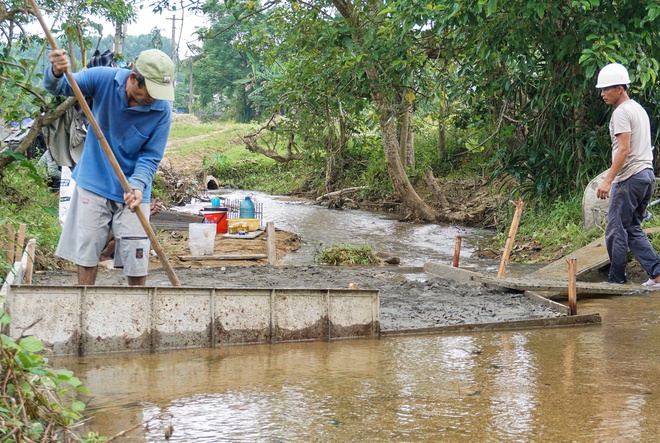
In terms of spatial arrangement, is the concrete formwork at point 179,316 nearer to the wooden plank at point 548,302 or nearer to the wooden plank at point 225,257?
the wooden plank at point 548,302

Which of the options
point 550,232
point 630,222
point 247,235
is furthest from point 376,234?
point 630,222

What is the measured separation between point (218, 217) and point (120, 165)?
739 centimetres

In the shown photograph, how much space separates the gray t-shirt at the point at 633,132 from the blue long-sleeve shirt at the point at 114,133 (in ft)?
14.4

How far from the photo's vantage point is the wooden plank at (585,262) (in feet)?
27.0

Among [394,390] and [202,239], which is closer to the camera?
[394,390]

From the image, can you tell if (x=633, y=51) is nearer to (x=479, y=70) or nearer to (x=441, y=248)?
(x=479, y=70)

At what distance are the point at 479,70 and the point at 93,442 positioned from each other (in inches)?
418

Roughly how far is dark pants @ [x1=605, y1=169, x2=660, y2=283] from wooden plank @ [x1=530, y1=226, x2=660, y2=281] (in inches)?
17.0

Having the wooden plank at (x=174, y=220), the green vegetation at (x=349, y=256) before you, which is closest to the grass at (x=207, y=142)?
the wooden plank at (x=174, y=220)

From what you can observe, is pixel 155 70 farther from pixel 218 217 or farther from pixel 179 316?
pixel 218 217

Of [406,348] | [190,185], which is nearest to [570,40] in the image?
[406,348]

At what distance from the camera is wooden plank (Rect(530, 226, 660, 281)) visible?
8234 mm

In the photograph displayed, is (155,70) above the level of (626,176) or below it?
above

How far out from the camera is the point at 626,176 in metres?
7.57
